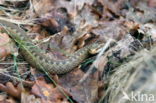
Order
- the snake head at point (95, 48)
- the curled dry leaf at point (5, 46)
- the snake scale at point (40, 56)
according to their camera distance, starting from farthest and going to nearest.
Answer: the snake head at point (95, 48)
the snake scale at point (40, 56)
the curled dry leaf at point (5, 46)

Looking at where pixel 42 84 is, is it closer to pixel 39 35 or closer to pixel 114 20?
pixel 39 35

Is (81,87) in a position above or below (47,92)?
below

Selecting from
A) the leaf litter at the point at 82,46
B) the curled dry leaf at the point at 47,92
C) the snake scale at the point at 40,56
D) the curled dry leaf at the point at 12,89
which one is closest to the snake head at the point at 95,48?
the snake scale at the point at 40,56

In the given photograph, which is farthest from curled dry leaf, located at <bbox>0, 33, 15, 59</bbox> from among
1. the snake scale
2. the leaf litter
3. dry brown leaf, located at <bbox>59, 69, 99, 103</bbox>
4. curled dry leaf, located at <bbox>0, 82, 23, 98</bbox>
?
dry brown leaf, located at <bbox>59, 69, 99, 103</bbox>

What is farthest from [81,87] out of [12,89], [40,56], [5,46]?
[5,46]

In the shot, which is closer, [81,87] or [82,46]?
[81,87]

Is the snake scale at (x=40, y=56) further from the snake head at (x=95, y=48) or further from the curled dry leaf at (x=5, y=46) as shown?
the curled dry leaf at (x=5, y=46)

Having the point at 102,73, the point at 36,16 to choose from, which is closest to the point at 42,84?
the point at 102,73

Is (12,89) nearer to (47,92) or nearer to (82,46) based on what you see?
(47,92)
